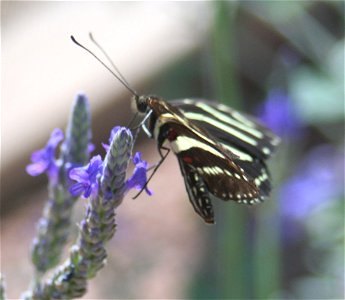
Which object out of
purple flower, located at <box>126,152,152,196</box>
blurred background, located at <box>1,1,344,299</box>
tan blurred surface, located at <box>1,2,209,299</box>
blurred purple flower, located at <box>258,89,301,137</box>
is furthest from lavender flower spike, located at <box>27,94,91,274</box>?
tan blurred surface, located at <box>1,2,209,299</box>

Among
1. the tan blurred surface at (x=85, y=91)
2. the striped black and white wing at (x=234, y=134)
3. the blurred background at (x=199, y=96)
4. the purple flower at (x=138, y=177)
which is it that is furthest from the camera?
the tan blurred surface at (x=85, y=91)

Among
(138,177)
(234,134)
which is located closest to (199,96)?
(234,134)

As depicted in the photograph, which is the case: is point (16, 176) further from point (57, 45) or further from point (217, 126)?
point (217, 126)

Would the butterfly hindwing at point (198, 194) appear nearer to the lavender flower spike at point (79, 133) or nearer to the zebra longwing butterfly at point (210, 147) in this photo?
the zebra longwing butterfly at point (210, 147)

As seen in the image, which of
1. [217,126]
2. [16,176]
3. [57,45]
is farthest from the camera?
[57,45]

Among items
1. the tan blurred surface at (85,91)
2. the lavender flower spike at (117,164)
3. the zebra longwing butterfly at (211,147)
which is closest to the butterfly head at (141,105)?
the zebra longwing butterfly at (211,147)

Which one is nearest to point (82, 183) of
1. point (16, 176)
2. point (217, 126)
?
point (217, 126)

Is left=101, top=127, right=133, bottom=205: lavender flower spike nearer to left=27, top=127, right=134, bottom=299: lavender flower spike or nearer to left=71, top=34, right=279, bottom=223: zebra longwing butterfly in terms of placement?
left=27, top=127, right=134, bottom=299: lavender flower spike

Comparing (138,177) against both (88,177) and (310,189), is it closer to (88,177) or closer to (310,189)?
(88,177)
